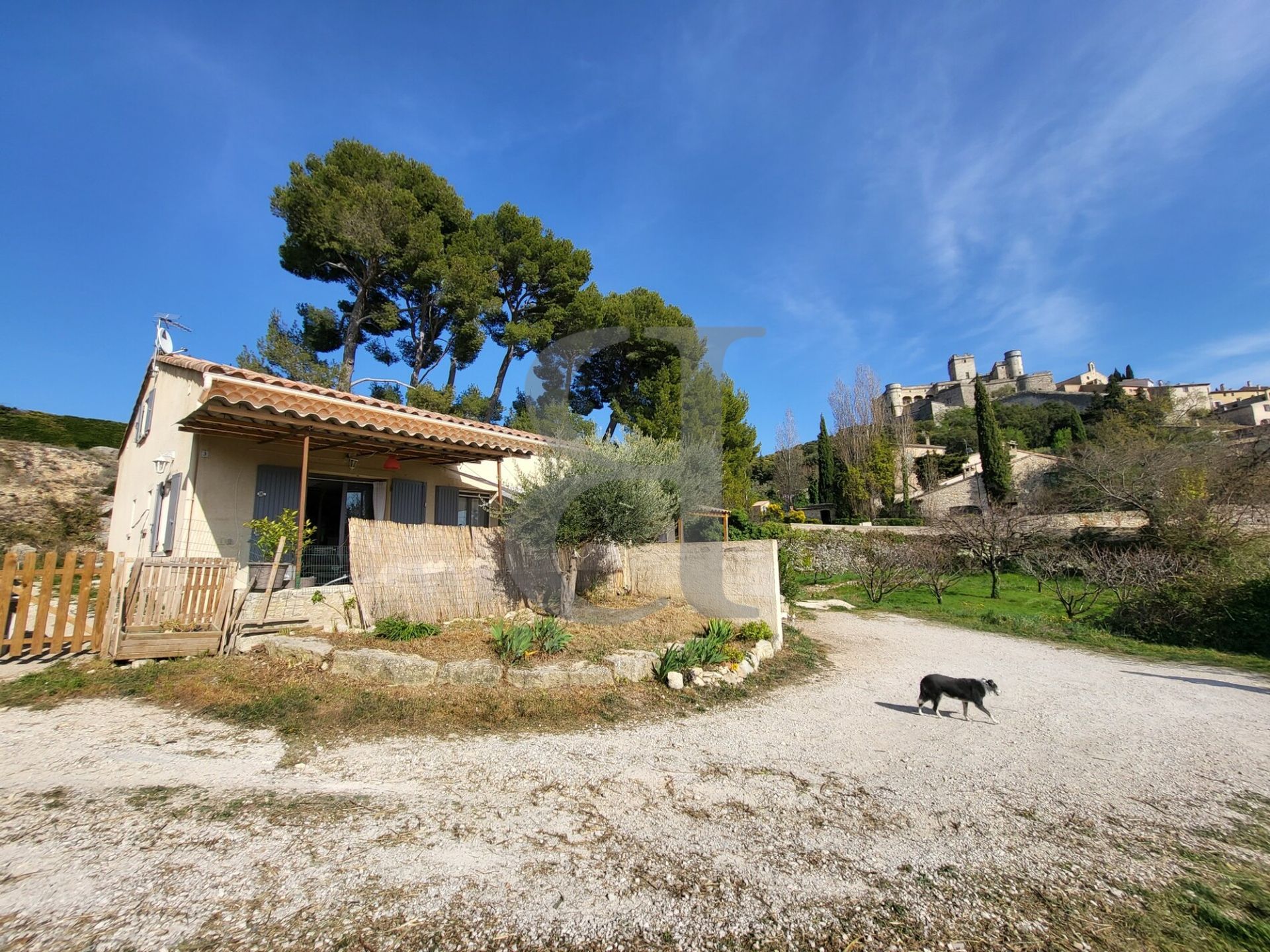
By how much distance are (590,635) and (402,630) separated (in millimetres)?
2308

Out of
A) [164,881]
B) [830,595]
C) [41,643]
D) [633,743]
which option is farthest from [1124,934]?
[830,595]

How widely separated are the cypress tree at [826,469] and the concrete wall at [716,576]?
87.0 feet

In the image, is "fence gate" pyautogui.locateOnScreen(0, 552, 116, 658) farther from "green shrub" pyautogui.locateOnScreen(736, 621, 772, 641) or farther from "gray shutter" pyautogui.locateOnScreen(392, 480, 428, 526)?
"green shrub" pyautogui.locateOnScreen(736, 621, 772, 641)

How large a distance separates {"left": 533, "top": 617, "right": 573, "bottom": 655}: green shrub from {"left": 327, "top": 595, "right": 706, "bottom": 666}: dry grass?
0.08 m

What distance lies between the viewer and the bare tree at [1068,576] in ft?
38.3

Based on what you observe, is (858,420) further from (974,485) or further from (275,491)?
(275,491)

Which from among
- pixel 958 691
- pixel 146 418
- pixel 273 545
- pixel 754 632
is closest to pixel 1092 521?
pixel 754 632

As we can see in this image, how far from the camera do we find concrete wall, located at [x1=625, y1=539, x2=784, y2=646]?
8039 millimetres

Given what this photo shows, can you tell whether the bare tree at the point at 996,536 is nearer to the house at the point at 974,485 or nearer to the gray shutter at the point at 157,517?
the house at the point at 974,485

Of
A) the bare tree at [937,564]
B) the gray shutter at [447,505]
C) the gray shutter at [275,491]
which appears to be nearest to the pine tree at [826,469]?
the bare tree at [937,564]

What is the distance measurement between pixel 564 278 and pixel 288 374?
29.1 feet

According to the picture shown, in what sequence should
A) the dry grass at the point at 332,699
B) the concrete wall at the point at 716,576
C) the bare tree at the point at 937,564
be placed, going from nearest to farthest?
the dry grass at the point at 332,699 < the concrete wall at the point at 716,576 < the bare tree at the point at 937,564

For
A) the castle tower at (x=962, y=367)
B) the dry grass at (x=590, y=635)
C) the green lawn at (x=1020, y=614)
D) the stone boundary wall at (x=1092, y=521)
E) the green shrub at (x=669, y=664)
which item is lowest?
the green lawn at (x=1020, y=614)

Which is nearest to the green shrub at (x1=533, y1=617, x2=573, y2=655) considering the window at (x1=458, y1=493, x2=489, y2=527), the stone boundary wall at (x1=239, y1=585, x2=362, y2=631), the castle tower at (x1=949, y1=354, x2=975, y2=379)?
the stone boundary wall at (x1=239, y1=585, x2=362, y2=631)
